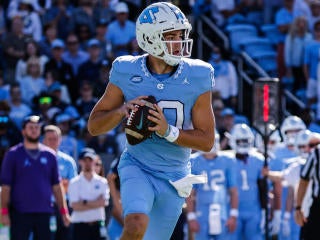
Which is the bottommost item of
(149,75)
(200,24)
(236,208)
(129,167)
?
(236,208)

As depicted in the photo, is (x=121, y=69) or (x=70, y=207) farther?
(x=70, y=207)

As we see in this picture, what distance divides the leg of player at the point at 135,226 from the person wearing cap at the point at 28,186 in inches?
188

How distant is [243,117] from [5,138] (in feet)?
12.8

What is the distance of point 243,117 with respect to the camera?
55.5 ft

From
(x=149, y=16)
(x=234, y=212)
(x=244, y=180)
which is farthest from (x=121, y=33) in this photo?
(x=149, y=16)

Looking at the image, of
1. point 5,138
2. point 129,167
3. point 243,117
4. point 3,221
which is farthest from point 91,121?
point 243,117

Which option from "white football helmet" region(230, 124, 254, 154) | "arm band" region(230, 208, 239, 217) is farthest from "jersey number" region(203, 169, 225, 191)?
"white football helmet" region(230, 124, 254, 154)

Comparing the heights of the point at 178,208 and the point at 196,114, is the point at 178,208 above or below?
below

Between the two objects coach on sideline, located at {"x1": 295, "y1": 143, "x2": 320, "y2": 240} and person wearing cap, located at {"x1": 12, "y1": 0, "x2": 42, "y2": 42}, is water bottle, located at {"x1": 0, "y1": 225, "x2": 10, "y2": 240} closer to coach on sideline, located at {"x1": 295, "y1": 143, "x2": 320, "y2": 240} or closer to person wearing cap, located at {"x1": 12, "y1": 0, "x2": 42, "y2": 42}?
coach on sideline, located at {"x1": 295, "y1": 143, "x2": 320, "y2": 240}

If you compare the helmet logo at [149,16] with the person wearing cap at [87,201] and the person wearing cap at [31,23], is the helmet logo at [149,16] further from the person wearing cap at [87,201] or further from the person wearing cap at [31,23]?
the person wearing cap at [31,23]

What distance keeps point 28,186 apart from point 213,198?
2.45m

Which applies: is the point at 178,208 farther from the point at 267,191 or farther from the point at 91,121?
the point at 267,191

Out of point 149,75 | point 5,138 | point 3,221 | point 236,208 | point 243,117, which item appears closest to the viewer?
point 149,75

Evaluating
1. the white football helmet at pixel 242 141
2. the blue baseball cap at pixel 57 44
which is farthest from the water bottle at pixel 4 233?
the blue baseball cap at pixel 57 44
